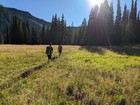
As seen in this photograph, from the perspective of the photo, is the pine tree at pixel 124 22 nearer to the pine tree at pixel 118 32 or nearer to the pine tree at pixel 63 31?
the pine tree at pixel 118 32

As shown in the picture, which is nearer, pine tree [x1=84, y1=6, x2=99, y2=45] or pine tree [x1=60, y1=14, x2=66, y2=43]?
pine tree [x1=84, y1=6, x2=99, y2=45]

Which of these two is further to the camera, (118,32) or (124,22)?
(124,22)

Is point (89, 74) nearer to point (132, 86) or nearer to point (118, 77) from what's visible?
point (118, 77)

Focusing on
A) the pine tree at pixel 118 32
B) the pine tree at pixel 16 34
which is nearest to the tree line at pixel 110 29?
the pine tree at pixel 118 32

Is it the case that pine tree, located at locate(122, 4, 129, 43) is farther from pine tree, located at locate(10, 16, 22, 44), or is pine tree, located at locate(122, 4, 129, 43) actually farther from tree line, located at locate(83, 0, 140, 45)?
pine tree, located at locate(10, 16, 22, 44)

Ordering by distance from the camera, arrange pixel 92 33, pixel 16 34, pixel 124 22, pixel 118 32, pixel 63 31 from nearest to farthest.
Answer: pixel 118 32 → pixel 92 33 → pixel 124 22 → pixel 16 34 → pixel 63 31

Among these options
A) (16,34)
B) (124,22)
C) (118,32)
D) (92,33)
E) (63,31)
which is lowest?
(16,34)

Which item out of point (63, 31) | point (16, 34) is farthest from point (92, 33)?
point (63, 31)

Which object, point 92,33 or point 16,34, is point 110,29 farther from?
point 16,34

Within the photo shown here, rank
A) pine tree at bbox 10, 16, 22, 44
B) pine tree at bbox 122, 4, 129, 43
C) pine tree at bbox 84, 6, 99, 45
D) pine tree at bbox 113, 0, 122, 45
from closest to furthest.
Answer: pine tree at bbox 113, 0, 122, 45 < pine tree at bbox 122, 4, 129, 43 < pine tree at bbox 84, 6, 99, 45 < pine tree at bbox 10, 16, 22, 44

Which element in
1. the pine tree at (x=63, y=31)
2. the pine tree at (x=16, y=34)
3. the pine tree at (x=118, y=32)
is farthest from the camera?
the pine tree at (x=63, y=31)

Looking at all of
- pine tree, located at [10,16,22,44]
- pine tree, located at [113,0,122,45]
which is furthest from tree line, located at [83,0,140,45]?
pine tree, located at [10,16,22,44]

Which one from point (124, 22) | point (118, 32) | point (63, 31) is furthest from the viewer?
point (63, 31)

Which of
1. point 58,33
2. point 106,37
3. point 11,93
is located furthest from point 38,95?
point 58,33
